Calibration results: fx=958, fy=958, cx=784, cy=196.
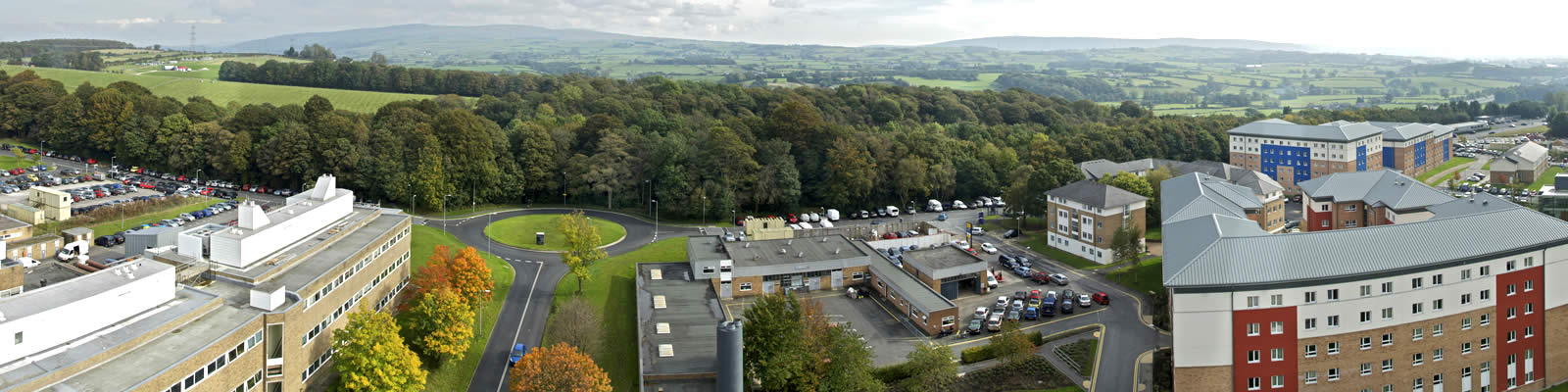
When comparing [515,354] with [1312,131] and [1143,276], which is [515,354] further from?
[1312,131]

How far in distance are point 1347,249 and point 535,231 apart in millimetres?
44667

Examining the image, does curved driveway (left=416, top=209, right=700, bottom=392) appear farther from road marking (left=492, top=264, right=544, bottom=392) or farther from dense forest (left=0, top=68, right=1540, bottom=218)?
dense forest (left=0, top=68, right=1540, bottom=218)

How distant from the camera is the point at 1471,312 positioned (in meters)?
35.1

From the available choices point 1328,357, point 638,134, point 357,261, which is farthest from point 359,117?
point 1328,357

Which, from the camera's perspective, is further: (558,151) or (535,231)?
(558,151)

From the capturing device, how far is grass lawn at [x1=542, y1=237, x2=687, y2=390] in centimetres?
3903

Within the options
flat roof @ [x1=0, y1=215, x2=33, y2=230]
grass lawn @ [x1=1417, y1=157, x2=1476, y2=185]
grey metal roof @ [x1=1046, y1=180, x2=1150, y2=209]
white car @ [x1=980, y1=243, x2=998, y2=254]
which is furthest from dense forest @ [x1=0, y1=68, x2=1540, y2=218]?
grass lawn @ [x1=1417, y1=157, x2=1476, y2=185]

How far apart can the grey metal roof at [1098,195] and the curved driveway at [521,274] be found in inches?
967

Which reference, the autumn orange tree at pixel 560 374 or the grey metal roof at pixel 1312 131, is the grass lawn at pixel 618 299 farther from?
the grey metal roof at pixel 1312 131

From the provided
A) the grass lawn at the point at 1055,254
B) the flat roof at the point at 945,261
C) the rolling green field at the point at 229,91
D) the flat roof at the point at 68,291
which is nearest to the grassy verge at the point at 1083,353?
the flat roof at the point at 945,261

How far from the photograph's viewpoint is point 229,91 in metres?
104

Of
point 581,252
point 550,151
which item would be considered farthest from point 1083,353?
point 550,151

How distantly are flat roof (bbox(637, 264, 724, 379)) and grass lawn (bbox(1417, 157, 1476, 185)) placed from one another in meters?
73.0

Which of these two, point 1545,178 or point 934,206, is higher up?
point 1545,178
